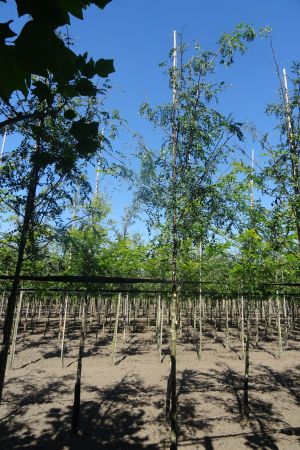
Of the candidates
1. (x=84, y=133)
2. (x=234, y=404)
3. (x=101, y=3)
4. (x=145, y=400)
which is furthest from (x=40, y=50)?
(x=234, y=404)

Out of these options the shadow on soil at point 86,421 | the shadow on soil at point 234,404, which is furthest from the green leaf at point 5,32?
the shadow on soil at point 234,404

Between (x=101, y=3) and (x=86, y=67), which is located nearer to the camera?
(x=101, y=3)

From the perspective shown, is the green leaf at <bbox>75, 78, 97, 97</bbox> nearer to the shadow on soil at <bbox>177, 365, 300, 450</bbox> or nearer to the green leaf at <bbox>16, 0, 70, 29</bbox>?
the green leaf at <bbox>16, 0, 70, 29</bbox>

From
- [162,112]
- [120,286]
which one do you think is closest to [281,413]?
[162,112]

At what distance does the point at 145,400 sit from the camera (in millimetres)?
10727

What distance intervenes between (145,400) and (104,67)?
11.2 meters

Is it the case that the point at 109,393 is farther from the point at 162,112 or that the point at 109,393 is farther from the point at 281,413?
the point at 162,112

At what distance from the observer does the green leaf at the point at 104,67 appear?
1.34 meters

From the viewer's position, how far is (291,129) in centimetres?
698

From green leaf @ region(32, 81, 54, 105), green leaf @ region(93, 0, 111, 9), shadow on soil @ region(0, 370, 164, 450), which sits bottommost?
shadow on soil @ region(0, 370, 164, 450)

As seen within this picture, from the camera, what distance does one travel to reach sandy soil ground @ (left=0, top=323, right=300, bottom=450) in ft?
26.5

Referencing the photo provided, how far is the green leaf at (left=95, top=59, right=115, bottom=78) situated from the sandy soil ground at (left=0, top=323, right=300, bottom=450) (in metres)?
8.42

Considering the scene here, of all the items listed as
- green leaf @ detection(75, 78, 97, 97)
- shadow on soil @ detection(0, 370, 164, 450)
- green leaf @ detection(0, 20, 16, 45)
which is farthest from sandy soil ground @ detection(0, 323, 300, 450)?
green leaf @ detection(0, 20, 16, 45)

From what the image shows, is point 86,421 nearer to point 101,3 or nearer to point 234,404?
point 234,404
